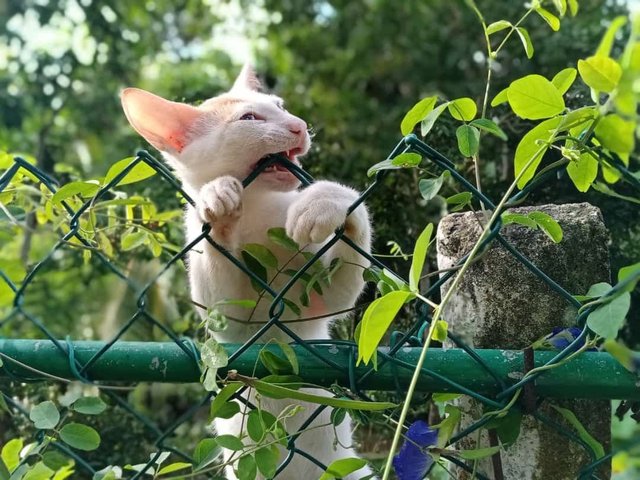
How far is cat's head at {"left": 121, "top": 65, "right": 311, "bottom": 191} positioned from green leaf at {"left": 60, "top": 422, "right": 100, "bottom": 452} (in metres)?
0.87

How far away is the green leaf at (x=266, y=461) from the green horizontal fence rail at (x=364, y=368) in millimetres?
131

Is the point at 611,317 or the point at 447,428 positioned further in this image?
the point at 447,428

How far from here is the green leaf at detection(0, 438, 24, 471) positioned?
1484mm

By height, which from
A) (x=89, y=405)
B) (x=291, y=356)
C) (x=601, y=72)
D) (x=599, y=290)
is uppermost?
(x=601, y=72)

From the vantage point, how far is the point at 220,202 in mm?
1733

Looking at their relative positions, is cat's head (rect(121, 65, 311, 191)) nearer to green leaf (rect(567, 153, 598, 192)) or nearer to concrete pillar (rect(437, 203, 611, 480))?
concrete pillar (rect(437, 203, 611, 480))

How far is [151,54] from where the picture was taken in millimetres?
8352

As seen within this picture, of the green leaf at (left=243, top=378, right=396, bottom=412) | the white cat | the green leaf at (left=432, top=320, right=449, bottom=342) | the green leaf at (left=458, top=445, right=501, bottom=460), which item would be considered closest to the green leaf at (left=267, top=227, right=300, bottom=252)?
the white cat

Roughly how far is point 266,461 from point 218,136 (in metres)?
1.12

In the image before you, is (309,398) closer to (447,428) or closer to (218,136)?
(447,428)

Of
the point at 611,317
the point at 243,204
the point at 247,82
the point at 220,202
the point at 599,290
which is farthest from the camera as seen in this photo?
the point at 247,82

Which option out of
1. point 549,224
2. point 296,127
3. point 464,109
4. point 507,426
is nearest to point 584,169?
point 549,224

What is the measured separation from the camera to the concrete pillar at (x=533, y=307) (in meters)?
1.39

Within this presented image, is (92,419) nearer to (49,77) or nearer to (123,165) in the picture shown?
(123,165)
